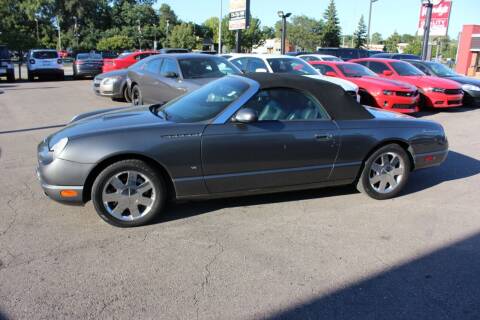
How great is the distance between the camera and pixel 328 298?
9.57ft

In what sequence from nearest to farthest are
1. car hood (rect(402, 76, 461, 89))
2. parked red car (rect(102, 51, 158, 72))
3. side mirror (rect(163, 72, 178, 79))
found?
side mirror (rect(163, 72, 178, 79)) → car hood (rect(402, 76, 461, 89)) → parked red car (rect(102, 51, 158, 72))

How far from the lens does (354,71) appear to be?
11766 millimetres

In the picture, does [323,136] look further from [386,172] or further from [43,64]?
[43,64]

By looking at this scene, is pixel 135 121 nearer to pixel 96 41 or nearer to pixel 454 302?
pixel 454 302

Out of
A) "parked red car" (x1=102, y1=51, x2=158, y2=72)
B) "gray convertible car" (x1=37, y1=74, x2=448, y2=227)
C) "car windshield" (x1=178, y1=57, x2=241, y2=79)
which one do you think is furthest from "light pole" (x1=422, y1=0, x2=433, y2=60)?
"gray convertible car" (x1=37, y1=74, x2=448, y2=227)

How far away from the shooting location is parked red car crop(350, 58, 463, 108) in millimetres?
11406

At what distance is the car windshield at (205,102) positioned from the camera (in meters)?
4.19

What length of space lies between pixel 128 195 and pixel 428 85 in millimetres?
10274

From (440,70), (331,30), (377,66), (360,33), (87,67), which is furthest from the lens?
(360,33)

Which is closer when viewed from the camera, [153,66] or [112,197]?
[112,197]

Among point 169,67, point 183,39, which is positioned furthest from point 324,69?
point 183,39

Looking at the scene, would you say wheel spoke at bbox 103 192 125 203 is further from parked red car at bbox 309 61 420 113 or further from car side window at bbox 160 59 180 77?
parked red car at bbox 309 61 420 113

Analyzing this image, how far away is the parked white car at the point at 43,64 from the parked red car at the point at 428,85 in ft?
52.2

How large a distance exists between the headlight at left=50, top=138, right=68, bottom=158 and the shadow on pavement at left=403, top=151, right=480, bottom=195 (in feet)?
12.9
